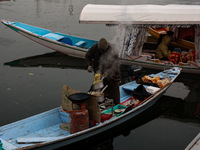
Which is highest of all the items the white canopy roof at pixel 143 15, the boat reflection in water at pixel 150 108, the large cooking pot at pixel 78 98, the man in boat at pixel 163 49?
the white canopy roof at pixel 143 15

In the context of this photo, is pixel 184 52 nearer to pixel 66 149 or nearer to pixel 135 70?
pixel 135 70

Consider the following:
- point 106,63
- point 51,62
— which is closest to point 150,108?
point 106,63

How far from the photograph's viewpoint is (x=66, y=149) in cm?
581

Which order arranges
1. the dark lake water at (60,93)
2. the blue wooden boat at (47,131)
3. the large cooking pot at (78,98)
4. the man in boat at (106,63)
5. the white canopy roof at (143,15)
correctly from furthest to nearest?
the white canopy roof at (143,15), the dark lake water at (60,93), the man in boat at (106,63), the large cooking pot at (78,98), the blue wooden boat at (47,131)

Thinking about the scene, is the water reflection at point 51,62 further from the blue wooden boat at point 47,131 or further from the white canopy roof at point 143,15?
the blue wooden boat at point 47,131

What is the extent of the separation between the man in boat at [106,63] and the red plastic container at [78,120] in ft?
4.11

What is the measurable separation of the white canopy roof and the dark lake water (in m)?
2.37

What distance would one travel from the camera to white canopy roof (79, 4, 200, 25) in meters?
10.2

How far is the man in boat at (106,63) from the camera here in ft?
21.9

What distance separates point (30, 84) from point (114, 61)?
4.23 metres

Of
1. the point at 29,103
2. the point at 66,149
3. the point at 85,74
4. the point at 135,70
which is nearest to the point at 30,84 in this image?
the point at 29,103

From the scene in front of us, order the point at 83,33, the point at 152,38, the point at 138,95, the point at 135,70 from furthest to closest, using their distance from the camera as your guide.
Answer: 1. the point at 83,33
2. the point at 152,38
3. the point at 135,70
4. the point at 138,95

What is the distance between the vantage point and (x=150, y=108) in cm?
856

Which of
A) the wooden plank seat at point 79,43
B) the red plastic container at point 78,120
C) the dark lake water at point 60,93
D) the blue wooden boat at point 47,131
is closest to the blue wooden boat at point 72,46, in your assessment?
the wooden plank seat at point 79,43
